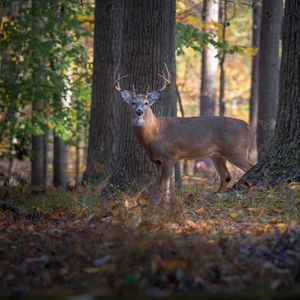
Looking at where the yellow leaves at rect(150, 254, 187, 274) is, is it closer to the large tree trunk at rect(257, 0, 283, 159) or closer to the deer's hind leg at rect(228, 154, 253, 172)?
the deer's hind leg at rect(228, 154, 253, 172)

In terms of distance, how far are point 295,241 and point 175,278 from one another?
133cm

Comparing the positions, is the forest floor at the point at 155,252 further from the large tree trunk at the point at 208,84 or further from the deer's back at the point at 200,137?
the large tree trunk at the point at 208,84

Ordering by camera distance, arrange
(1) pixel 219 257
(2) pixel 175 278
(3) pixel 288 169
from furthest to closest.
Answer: (3) pixel 288 169, (1) pixel 219 257, (2) pixel 175 278

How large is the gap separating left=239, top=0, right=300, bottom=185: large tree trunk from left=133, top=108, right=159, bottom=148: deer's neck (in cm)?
187

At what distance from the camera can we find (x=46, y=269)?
16.1 feet

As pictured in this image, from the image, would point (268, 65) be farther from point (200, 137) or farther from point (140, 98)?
point (140, 98)

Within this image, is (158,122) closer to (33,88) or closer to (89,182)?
(89,182)

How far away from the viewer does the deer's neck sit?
30.6ft

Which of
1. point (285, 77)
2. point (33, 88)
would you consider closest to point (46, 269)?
point (285, 77)

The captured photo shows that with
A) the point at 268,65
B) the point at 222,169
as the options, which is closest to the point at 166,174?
the point at 222,169

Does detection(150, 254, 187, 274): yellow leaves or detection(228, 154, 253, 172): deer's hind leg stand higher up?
detection(228, 154, 253, 172): deer's hind leg

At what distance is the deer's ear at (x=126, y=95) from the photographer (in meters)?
8.87

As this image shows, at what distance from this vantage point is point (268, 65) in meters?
14.8

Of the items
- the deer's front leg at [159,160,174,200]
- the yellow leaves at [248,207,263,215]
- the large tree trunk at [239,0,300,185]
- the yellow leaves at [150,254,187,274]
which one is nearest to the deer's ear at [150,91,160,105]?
the deer's front leg at [159,160,174,200]
